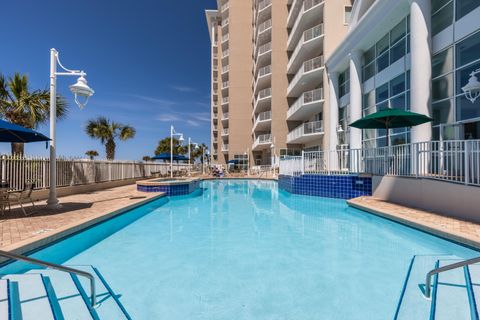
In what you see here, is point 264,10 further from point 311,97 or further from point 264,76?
point 311,97

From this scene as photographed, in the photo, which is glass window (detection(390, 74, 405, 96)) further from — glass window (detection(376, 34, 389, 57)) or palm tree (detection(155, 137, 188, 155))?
palm tree (detection(155, 137, 188, 155))

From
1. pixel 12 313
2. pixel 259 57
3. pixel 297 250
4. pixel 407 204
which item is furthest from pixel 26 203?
pixel 259 57

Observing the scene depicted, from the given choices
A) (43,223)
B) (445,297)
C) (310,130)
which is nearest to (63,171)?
(43,223)

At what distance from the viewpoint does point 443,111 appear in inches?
367

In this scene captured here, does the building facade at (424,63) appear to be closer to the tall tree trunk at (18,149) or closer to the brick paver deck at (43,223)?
the brick paver deck at (43,223)

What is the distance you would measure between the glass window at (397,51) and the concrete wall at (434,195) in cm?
631

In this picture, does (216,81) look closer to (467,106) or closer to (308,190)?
(308,190)

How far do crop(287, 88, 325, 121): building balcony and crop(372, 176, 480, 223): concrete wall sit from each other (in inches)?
483

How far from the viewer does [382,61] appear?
42.4 ft

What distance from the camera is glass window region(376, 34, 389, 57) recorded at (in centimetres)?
1263

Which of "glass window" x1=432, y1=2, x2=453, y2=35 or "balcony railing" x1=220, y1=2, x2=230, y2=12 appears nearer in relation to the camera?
"glass window" x1=432, y1=2, x2=453, y2=35

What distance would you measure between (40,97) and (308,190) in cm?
1278

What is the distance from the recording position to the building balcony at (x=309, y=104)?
2030cm

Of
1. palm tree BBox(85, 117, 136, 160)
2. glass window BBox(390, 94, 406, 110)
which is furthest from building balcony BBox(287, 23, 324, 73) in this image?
palm tree BBox(85, 117, 136, 160)
